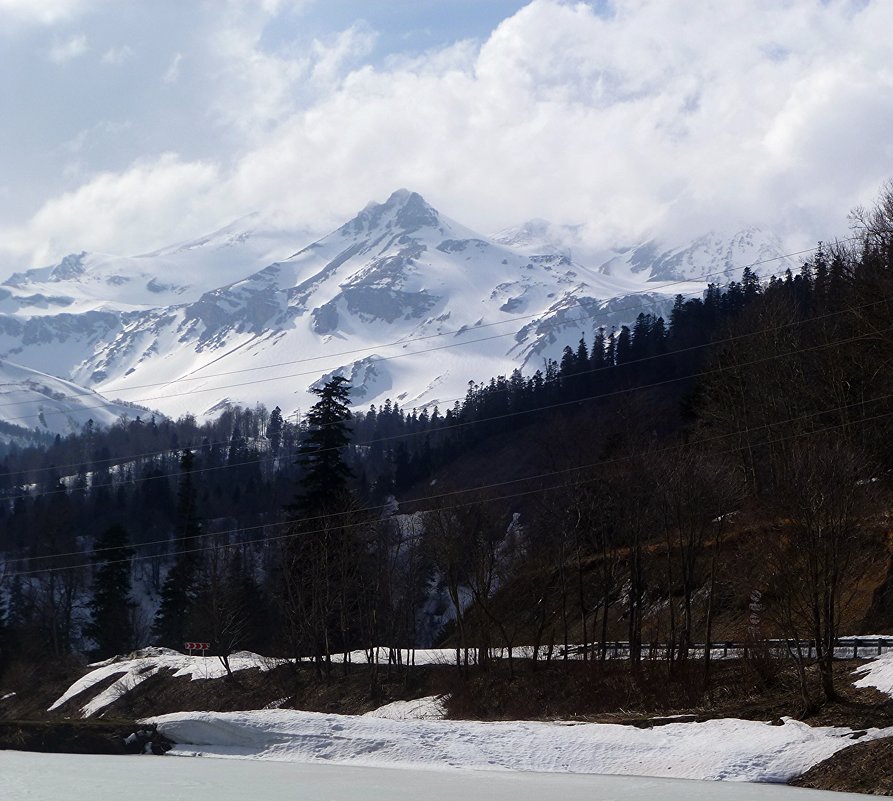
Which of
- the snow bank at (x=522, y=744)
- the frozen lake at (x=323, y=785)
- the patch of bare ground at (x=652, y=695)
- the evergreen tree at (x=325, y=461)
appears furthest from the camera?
the evergreen tree at (x=325, y=461)

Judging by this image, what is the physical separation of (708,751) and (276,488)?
436 feet

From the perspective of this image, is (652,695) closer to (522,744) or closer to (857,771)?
(522,744)

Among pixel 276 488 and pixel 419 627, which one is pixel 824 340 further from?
pixel 276 488

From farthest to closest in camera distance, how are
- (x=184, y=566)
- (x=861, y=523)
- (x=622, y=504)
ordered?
(x=184, y=566), (x=622, y=504), (x=861, y=523)

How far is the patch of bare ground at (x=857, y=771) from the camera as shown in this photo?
24.1 metres

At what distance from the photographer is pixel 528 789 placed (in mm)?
25656

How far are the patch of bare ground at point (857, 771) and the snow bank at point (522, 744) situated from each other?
1.29 ft

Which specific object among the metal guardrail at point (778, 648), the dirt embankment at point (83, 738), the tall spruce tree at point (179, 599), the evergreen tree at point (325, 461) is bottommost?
the dirt embankment at point (83, 738)

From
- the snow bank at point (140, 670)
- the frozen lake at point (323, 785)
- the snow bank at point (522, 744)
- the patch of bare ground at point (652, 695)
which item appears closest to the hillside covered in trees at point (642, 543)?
the patch of bare ground at point (652, 695)

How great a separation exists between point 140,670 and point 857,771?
44.8 meters

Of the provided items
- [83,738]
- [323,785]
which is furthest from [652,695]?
[83,738]

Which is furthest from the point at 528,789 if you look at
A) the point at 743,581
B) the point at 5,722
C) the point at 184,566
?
the point at 184,566

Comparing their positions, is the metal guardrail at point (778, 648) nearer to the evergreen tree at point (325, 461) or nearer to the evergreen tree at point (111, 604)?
the evergreen tree at point (325, 461)

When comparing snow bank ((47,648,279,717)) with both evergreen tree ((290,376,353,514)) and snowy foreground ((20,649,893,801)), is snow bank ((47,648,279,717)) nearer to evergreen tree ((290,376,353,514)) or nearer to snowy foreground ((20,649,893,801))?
evergreen tree ((290,376,353,514))
